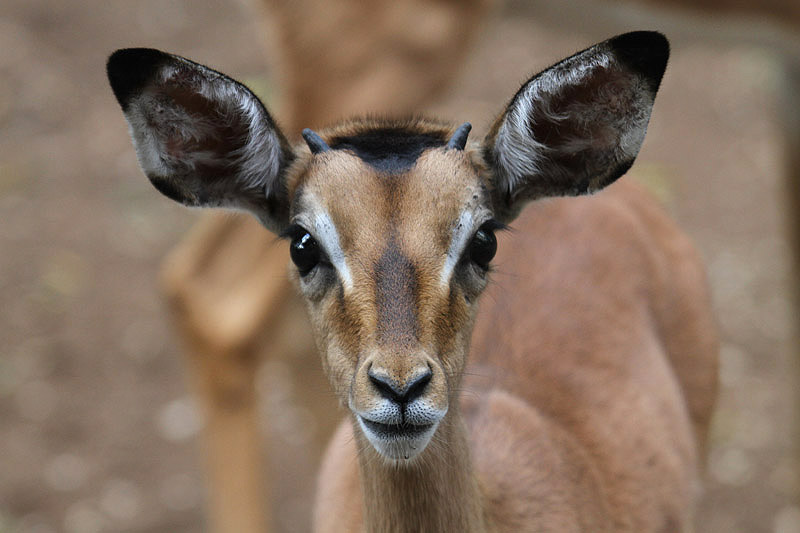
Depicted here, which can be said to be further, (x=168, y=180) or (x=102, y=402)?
(x=102, y=402)

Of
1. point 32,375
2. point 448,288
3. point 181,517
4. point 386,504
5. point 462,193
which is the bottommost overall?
point 181,517

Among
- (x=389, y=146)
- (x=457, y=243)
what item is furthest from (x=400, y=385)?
(x=389, y=146)

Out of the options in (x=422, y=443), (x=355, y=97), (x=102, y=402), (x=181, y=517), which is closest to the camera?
(x=422, y=443)

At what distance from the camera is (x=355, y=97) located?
435 centimetres

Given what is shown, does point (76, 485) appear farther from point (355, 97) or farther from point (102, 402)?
point (355, 97)

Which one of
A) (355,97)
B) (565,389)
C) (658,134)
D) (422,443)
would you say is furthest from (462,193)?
(658,134)

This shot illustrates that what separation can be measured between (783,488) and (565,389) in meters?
2.38

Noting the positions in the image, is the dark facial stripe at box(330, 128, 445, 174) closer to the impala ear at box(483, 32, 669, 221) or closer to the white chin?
the impala ear at box(483, 32, 669, 221)

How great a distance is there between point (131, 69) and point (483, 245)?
0.86 metres

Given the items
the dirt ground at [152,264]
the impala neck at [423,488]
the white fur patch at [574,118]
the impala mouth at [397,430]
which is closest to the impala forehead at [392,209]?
the white fur patch at [574,118]

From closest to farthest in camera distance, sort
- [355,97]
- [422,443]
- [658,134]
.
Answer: [422,443], [355,97], [658,134]

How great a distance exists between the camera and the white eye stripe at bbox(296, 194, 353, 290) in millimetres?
2344

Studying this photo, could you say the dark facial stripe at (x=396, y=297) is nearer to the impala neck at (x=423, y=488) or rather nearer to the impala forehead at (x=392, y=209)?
the impala forehead at (x=392, y=209)

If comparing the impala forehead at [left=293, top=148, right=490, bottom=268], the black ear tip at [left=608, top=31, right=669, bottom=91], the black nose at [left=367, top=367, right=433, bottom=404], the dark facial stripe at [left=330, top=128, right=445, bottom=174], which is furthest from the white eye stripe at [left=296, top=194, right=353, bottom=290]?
the black ear tip at [left=608, top=31, right=669, bottom=91]
